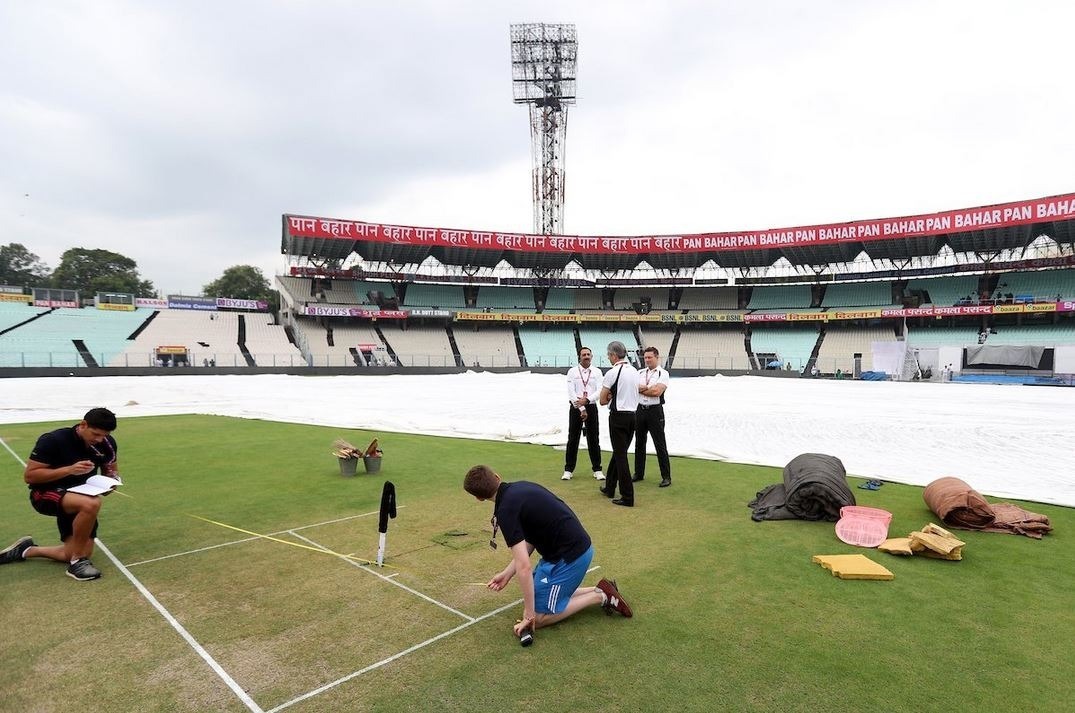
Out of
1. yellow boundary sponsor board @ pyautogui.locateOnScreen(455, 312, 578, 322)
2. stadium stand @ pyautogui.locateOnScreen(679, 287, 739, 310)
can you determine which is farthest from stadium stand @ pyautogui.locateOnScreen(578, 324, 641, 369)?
stadium stand @ pyautogui.locateOnScreen(679, 287, 739, 310)

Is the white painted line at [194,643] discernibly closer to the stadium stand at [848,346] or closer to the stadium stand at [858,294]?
the stadium stand at [848,346]

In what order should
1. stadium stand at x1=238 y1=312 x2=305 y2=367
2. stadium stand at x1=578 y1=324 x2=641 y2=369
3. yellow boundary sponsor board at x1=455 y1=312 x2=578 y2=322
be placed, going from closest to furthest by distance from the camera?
stadium stand at x1=238 y1=312 x2=305 y2=367 < yellow boundary sponsor board at x1=455 y1=312 x2=578 y2=322 < stadium stand at x1=578 y1=324 x2=641 y2=369

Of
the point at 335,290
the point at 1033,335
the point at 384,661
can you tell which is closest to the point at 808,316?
the point at 1033,335

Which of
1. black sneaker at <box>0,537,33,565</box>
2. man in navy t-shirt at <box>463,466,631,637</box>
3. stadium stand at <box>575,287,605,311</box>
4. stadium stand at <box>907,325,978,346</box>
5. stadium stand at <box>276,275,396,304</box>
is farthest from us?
stadium stand at <box>575,287,605,311</box>

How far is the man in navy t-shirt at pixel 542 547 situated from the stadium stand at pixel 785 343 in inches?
2038

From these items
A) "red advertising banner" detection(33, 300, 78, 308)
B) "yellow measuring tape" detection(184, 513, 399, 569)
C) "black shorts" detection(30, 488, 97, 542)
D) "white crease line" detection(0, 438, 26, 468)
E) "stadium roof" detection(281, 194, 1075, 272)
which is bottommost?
"white crease line" detection(0, 438, 26, 468)

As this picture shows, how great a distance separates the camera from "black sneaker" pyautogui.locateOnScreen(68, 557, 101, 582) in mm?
5012

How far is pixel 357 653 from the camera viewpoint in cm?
376

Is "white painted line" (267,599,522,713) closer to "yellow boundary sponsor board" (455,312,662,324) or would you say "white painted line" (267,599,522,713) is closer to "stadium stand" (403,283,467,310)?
"yellow boundary sponsor board" (455,312,662,324)

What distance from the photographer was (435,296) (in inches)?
2351

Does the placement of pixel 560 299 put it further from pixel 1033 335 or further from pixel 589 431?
pixel 589 431

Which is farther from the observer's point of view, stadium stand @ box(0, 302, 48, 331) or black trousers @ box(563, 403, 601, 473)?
stadium stand @ box(0, 302, 48, 331)

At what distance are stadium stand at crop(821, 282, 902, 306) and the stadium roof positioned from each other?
3229mm

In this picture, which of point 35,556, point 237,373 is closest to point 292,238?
point 237,373
